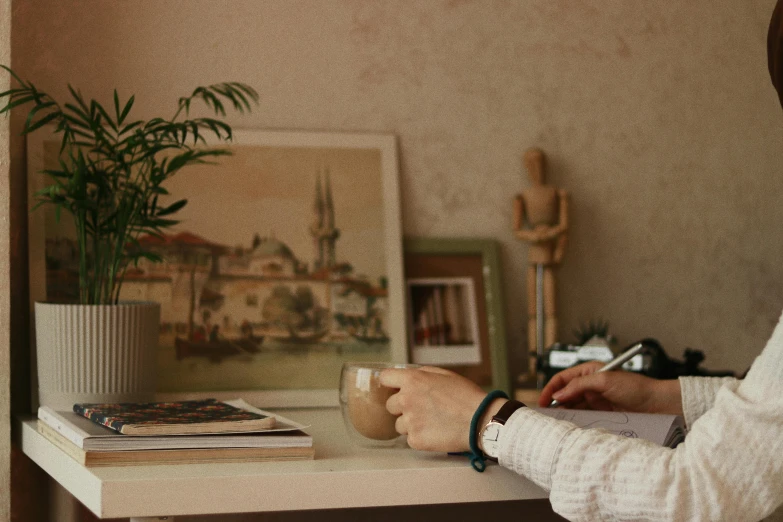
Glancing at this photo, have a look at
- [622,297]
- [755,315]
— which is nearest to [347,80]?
[622,297]

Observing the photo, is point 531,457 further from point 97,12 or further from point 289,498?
point 97,12

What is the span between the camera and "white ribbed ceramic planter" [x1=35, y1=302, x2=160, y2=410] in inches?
53.8

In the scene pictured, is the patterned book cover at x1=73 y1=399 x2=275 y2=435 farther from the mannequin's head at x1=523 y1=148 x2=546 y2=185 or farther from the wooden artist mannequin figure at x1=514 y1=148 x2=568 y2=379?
the mannequin's head at x1=523 y1=148 x2=546 y2=185

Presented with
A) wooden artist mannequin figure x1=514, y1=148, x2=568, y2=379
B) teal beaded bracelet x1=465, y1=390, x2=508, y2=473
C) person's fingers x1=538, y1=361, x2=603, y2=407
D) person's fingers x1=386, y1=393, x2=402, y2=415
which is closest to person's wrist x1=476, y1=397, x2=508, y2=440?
teal beaded bracelet x1=465, y1=390, x2=508, y2=473

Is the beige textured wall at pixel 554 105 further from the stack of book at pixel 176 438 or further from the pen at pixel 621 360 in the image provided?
the stack of book at pixel 176 438

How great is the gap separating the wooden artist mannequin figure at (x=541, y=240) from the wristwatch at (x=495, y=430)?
83 centimetres

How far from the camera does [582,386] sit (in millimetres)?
1335

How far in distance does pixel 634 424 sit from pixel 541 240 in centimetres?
78

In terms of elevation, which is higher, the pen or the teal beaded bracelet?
the pen

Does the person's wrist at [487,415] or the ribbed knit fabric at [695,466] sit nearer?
the ribbed knit fabric at [695,466]

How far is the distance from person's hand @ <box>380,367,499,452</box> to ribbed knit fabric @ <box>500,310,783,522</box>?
120mm

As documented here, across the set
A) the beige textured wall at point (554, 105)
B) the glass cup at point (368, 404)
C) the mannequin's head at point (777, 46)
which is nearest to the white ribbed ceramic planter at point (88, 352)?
the glass cup at point (368, 404)

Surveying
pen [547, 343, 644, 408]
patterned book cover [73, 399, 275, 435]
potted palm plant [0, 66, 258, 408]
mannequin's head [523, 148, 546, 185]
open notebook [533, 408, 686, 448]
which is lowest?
open notebook [533, 408, 686, 448]

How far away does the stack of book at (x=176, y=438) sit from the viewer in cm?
105
